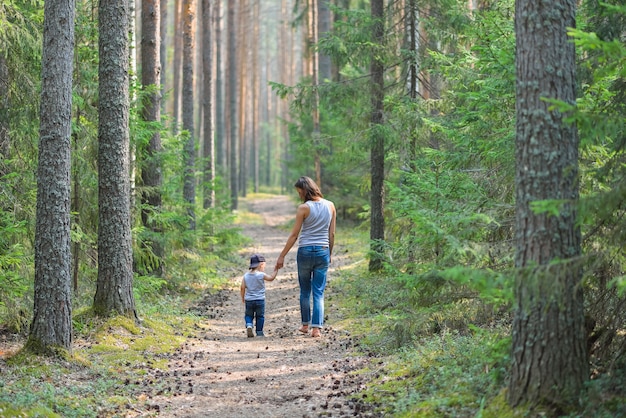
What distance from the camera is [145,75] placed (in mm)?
13570

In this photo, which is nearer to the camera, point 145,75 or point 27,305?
point 27,305

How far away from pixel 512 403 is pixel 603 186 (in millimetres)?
2746

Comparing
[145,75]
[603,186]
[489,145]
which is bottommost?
[603,186]

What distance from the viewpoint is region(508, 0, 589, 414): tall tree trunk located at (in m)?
5.03

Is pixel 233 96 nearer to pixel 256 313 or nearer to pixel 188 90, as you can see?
pixel 188 90

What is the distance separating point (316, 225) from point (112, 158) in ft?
10.1

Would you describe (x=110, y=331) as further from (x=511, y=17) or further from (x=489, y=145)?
(x=511, y=17)

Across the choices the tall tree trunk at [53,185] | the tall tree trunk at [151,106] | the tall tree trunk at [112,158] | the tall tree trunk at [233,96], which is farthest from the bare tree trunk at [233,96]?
the tall tree trunk at [53,185]

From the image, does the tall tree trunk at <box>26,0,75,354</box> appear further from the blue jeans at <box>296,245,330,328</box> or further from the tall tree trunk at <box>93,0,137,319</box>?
the blue jeans at <box>296,245,330,328</box>

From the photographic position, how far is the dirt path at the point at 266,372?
6621 millimetres

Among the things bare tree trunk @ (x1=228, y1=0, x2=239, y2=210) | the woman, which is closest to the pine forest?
the woman

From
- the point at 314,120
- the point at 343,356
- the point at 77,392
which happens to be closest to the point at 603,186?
the point at 343,356

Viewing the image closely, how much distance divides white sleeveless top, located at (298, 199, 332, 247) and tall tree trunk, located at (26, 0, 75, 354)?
3372mm

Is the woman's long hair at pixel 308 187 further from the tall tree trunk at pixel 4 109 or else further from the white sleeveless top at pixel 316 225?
the tall tree trunk at pixel 4 109
